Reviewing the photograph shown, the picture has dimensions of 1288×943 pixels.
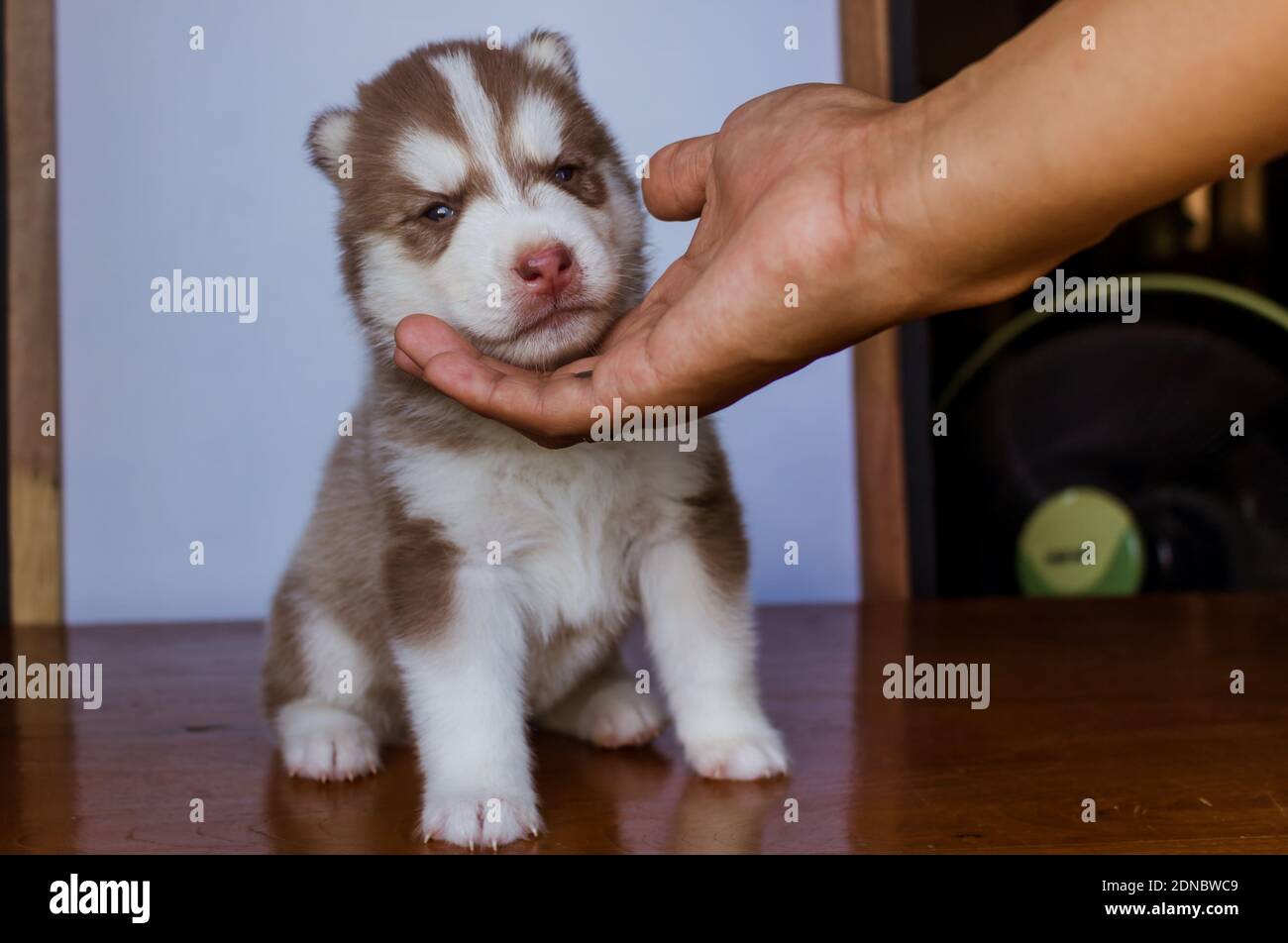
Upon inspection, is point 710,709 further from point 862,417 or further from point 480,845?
point 862,417

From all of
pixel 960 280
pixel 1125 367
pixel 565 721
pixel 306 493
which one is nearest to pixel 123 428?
pixel 306 493

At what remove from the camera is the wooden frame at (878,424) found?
169 inches

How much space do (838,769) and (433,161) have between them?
4.29ft

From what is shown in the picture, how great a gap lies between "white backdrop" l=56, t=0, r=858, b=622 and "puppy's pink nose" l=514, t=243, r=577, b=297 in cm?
179

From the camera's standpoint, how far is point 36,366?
162 inches

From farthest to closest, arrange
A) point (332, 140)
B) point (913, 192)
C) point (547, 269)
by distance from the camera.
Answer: point (332, 140) < point (547, 269) < point (913, 192)

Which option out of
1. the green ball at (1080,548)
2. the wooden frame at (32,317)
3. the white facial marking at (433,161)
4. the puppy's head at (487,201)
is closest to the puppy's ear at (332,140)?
the puppy's head at (487,201)

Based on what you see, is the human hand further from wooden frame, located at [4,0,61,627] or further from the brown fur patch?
wooden frame, located at [4,0,61,627]

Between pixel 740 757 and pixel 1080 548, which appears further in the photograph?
pixel 1080 548

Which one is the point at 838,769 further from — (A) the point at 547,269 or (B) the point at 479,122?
(B) the point at 479,122

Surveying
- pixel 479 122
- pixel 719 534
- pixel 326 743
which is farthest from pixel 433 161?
pixel 326 743

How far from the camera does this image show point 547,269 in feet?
6.79

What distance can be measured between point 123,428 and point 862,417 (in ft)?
7.96

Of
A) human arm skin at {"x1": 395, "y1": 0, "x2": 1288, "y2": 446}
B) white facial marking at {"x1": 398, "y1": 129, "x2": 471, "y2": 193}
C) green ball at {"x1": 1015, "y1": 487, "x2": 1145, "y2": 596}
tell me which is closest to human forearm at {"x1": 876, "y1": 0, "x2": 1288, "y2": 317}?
human arm skin at {"x1": 395, "y1": 0, "x2": 1288, "y2": 446}
